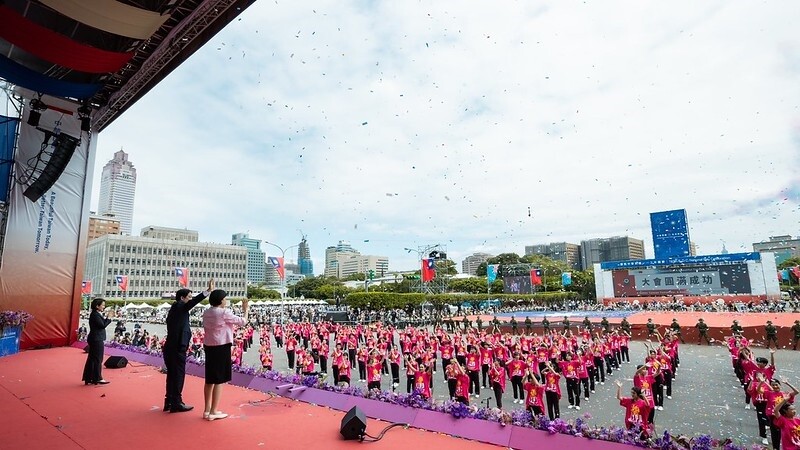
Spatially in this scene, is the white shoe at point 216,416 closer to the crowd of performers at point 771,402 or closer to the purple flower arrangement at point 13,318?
the crowd of performers at point 771,402

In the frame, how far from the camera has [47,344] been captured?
44.2ft

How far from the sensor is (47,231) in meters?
13.7

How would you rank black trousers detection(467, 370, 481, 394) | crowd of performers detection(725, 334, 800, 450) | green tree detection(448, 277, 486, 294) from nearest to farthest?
crowd of performers detection(725, 334, 800, 450) < black trousers detection(467, 370, 481, 394) < green tree detection(448, 277, 486, 294)

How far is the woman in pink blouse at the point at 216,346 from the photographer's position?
474 cm

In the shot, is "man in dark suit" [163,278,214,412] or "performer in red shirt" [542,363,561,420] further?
"performer in red shirt" [542,363,561,420]

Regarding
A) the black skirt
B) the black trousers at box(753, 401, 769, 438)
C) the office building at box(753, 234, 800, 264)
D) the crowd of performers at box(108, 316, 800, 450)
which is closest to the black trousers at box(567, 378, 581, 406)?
the crowd of performers at box(108, 316, 800, 450)

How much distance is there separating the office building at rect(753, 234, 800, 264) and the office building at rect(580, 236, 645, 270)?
3198cm

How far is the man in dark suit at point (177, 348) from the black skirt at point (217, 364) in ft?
2.24

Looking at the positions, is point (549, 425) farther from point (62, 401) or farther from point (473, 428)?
point (62, 401)

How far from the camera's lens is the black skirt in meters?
4.71

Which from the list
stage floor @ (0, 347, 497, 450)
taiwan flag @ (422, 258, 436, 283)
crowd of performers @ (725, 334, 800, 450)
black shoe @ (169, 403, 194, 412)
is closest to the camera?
stage floor @ (0, 347, 497, 450)

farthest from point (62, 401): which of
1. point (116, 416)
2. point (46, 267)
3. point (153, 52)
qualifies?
point (46, 267)

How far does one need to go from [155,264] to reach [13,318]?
305 ft

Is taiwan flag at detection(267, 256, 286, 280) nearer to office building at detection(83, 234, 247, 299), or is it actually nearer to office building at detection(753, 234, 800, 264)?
office building at detection(83, 234, 247, 299)
